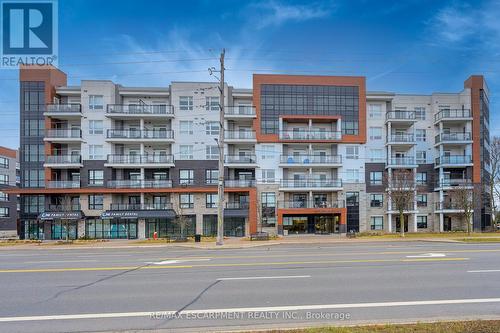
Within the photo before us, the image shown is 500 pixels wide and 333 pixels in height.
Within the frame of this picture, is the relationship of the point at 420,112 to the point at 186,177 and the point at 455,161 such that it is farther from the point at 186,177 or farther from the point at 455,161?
the point at 186,177

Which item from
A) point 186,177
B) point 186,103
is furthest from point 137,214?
point 186,103

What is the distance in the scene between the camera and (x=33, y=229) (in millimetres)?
41781

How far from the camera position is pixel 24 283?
35.4 ft

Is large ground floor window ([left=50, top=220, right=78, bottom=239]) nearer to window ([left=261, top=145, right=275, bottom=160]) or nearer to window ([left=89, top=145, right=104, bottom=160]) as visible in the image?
window ([left=89, top=145, right=104, bottom=160])

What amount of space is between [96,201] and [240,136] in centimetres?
1949

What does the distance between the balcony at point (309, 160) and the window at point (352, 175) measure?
1965 millimetres

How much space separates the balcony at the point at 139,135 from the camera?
4281cm

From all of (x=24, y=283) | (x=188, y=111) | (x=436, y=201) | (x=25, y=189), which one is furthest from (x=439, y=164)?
(x=25, y=189)

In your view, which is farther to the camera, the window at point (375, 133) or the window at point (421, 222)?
the window at point (375, 133)

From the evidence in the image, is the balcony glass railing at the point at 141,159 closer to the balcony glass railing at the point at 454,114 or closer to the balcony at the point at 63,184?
the balcony at the point at 63,184

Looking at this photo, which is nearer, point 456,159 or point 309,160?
point 309,160

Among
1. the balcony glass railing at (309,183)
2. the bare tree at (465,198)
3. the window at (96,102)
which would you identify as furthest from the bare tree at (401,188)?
the window at (96,102)

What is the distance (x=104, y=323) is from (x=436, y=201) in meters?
48.4

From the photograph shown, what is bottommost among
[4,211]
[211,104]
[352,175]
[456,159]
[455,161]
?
[4,211]
